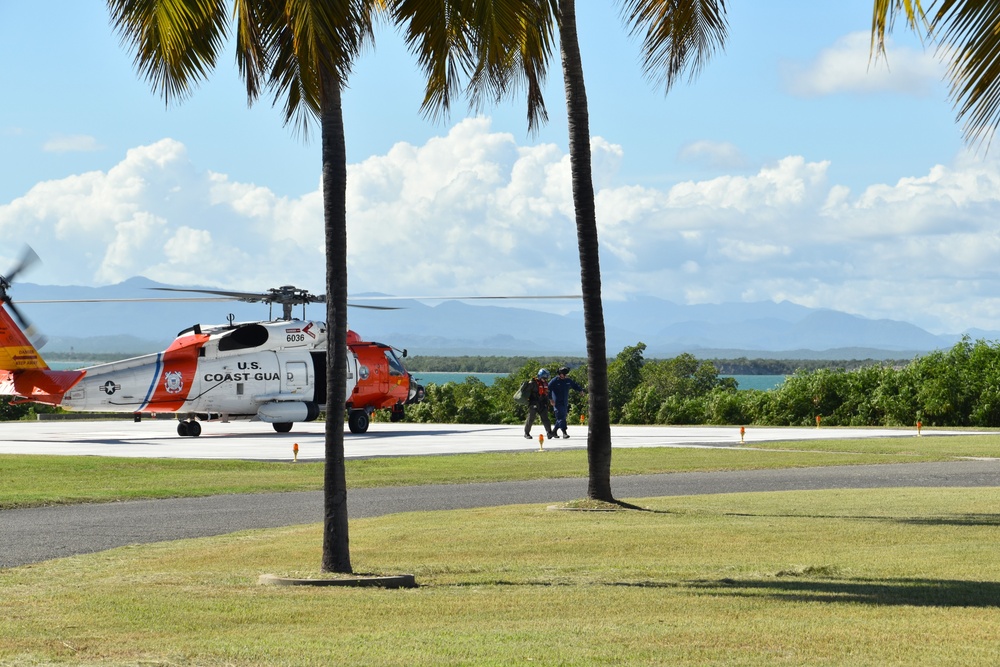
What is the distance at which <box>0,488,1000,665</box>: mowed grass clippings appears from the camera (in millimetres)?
7668

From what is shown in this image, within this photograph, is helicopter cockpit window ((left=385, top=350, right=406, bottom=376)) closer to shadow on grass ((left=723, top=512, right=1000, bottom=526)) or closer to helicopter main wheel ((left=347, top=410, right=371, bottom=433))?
helicopter main wheel ((left=347, top=410, right=371, bottom=433))

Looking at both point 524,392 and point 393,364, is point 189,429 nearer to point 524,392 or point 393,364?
point 393,364

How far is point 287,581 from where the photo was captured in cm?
1052

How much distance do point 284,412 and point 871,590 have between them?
1105 inches

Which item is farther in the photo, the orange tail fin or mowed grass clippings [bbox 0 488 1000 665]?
the orange tail fin

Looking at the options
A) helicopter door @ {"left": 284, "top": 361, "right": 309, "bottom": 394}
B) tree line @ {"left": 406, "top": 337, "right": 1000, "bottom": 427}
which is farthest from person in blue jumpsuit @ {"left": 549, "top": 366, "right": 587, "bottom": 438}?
tree line @ {"left": 406, "top": 337, "right": 1000, "bottom": 427}

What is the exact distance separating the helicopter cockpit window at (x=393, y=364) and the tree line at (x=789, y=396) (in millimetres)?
7505

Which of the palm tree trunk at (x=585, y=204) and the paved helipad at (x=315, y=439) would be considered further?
the paved helipad at (x=315, y=439)

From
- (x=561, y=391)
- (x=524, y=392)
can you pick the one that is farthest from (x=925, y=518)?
(x=524, y=392)

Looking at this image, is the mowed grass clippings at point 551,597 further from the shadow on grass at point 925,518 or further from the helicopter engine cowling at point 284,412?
the helicopter engine cowling at point 284,412

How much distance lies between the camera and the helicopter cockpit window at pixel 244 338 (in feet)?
117

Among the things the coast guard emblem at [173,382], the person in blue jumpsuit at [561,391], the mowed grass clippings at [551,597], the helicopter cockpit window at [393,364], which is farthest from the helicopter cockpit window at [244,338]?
the mowed grass clippings at [551,597]

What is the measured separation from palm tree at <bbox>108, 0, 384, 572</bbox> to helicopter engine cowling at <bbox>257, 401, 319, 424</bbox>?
1008 inches

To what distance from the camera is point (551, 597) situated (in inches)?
384
